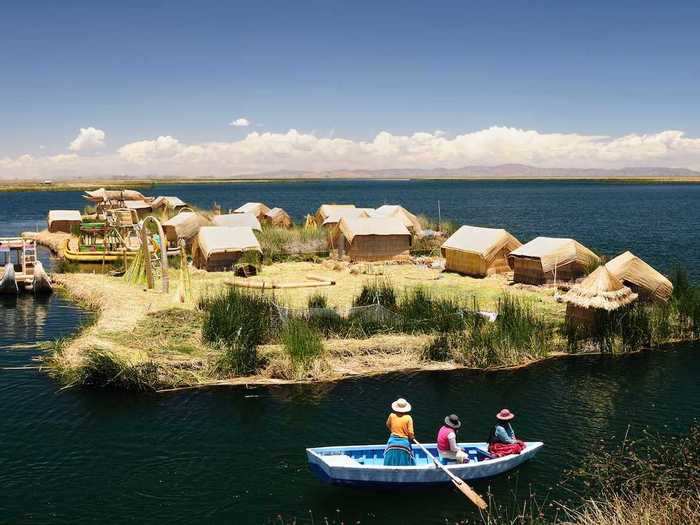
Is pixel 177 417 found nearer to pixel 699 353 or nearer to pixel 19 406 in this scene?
pixel 19 406

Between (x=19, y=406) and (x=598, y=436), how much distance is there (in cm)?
1251

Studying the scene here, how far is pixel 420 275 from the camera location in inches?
1117

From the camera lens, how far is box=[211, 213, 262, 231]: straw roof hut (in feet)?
121

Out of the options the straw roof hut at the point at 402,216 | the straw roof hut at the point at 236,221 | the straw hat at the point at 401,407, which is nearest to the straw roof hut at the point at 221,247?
the straw roof hut at the point at 236,221

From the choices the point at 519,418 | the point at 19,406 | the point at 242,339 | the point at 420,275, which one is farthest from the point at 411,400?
the point at 420,275

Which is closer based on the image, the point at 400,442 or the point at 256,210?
the point at 400,442

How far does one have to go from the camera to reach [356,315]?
18.6 meters

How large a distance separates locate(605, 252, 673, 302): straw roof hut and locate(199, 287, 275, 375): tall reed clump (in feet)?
37.2

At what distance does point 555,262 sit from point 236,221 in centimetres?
1977

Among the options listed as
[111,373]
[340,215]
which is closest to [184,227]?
[340,215]

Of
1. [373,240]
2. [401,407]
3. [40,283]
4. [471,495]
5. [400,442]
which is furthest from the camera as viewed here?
[373,240]

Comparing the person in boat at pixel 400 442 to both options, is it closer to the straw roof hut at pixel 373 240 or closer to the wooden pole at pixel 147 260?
the wooden pole at pixel 147 260

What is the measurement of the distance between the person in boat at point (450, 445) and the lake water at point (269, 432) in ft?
1.82

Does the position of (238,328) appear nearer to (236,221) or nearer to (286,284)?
(286,284)
